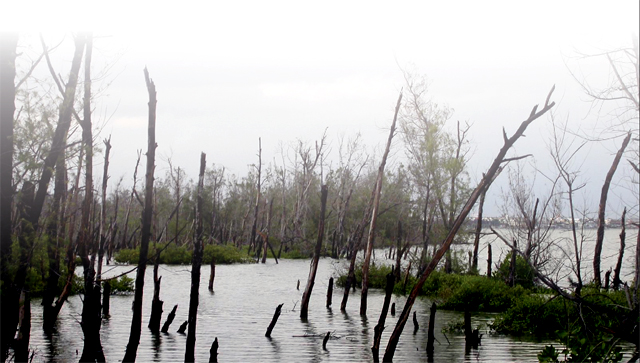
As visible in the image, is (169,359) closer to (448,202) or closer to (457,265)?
(457,265)

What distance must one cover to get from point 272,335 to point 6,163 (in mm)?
8225

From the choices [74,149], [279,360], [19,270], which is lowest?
[279,360]

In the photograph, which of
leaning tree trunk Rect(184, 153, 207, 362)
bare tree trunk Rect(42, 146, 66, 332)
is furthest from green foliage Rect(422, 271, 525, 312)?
bare tree trunk Rect(42, 146, 66, 332)

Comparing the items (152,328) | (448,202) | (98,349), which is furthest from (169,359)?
(448,202)

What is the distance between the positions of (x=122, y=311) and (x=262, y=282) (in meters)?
12.3

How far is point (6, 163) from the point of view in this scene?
11.0 meters

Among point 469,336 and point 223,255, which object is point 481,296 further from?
point 223,255

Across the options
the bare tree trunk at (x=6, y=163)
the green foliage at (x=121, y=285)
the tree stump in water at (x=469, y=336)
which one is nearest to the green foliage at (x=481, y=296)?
the tree stump in water at (x=469, y=336)

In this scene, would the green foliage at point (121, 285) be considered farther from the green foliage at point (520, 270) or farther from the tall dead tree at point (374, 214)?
the green foliage at point (520, 270)

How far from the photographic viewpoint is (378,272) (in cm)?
2928

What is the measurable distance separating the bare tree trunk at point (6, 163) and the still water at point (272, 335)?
139 centimetres

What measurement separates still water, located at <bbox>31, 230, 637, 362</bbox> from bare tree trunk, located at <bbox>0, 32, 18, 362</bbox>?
1394 mm

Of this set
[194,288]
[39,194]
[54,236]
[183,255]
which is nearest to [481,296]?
[194,288]

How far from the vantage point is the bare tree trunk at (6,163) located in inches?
431
